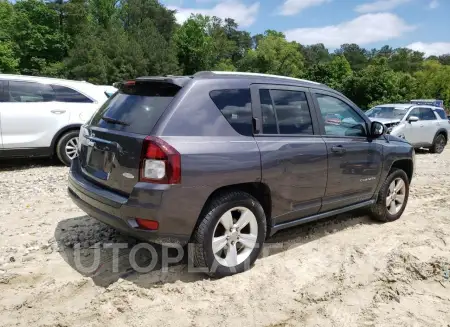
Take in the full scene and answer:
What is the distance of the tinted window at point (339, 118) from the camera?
422cm

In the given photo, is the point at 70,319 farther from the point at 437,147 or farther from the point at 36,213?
the point at 437,147

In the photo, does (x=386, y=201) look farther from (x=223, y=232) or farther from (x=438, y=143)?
(x=438, y=143)

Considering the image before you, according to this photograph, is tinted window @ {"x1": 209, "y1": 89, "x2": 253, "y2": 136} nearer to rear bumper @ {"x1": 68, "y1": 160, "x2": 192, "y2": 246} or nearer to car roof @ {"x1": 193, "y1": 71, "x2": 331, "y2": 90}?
car roof @ {"x1": 193, "y1": 71, "x2": 331, "y2": 90}

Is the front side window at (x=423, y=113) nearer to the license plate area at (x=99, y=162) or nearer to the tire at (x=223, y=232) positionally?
the tire at (x=223, y=232)

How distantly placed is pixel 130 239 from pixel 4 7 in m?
58.5

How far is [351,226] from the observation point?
→ 4984mm

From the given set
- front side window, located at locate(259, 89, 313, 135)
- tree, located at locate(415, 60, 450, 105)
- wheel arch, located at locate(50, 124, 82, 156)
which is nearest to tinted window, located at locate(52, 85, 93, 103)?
wheel arch, located at locate(50, 124, 82, 156)

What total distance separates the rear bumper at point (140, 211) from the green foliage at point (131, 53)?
3275cm

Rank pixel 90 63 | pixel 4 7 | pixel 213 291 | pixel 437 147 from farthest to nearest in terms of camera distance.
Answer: pixel 4 7 → pixel 90 63 → pixel 437 147 → pixel 213 291

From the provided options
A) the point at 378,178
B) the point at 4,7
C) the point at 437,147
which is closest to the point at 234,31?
the point at 4,7

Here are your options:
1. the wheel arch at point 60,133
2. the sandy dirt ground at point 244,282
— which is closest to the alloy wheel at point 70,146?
the wheel arch at point 60,133

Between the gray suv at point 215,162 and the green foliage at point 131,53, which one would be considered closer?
the gray suv at point 215,162

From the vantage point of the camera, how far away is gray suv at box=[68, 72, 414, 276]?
301cm

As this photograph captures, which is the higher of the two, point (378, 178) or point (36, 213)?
point (378, 178)
